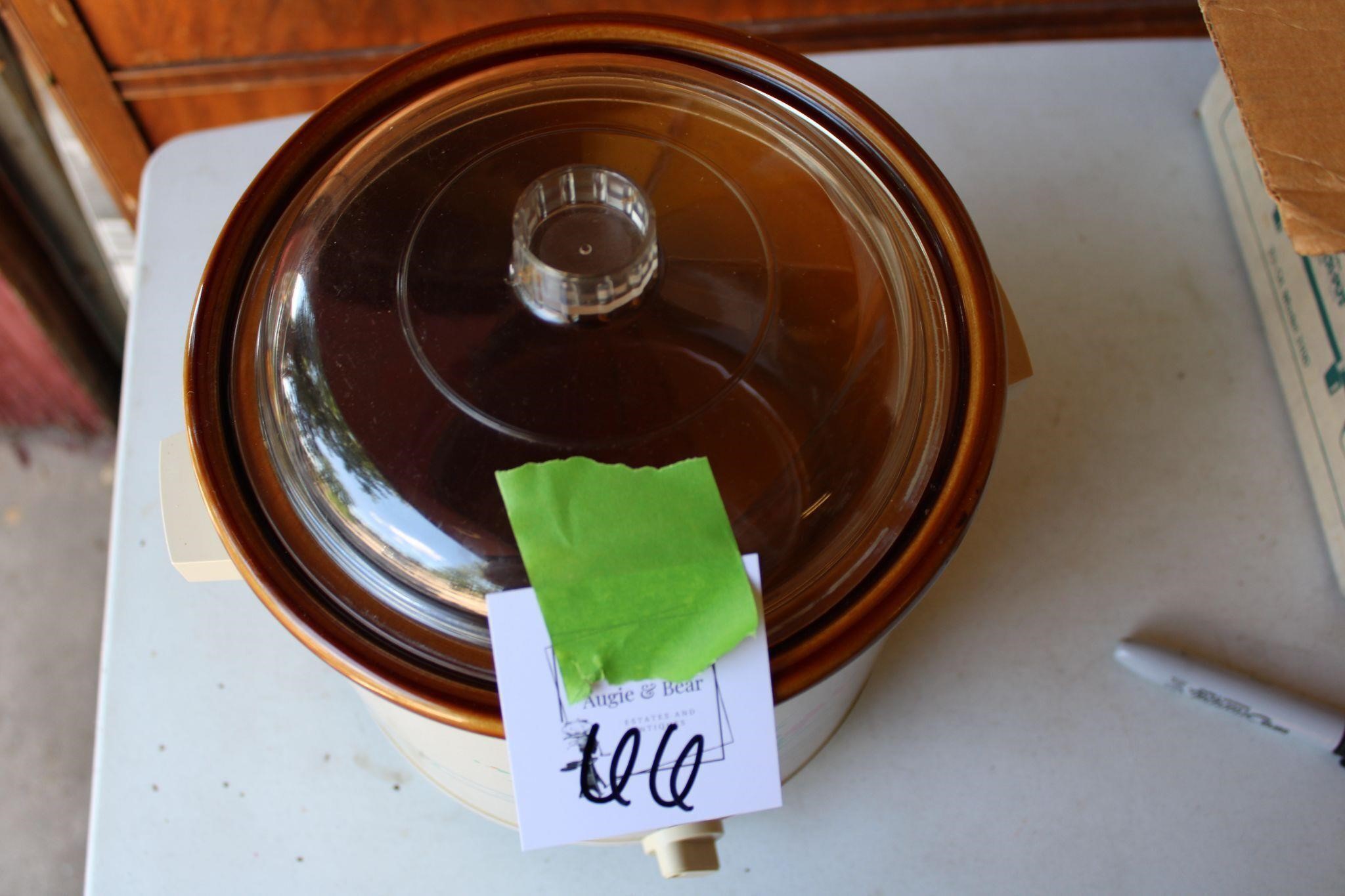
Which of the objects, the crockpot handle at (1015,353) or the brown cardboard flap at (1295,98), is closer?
the brown cardboard flap at (1295,98)

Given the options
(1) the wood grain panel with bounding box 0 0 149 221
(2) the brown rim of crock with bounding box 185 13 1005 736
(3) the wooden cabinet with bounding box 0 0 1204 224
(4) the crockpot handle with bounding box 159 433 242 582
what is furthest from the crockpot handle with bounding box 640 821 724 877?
(1) the wood grain panel with bounding box 0 0 149 221

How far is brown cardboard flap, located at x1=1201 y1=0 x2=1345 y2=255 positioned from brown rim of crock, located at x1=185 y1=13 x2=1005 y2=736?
0.11m

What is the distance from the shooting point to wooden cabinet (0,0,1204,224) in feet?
2.91

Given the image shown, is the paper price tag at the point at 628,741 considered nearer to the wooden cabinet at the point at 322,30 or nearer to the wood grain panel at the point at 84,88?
the wooden cabinet at the point at 322,30

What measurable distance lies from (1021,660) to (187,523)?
1.54 ft

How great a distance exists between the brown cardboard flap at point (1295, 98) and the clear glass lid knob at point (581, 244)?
0.79ft

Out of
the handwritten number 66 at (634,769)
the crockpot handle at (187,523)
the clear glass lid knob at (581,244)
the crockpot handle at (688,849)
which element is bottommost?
the crockpot handle at (688,849)

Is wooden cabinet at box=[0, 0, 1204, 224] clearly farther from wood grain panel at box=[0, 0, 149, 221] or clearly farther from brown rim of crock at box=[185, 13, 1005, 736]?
brown rim of crock at box=[185, 13, 1005, 736]

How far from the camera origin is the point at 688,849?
1.59ft

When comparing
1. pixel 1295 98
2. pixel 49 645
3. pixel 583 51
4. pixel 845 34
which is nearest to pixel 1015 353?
pixel 1295 98

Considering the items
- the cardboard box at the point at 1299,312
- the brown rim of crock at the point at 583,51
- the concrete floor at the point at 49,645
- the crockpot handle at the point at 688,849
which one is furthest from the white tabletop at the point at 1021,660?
the concrete floor at the point at 49,645

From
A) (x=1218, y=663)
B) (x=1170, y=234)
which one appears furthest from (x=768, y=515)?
(x=1170, y=234)

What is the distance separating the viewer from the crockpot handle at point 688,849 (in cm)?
48

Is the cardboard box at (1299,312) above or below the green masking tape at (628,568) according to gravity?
above
